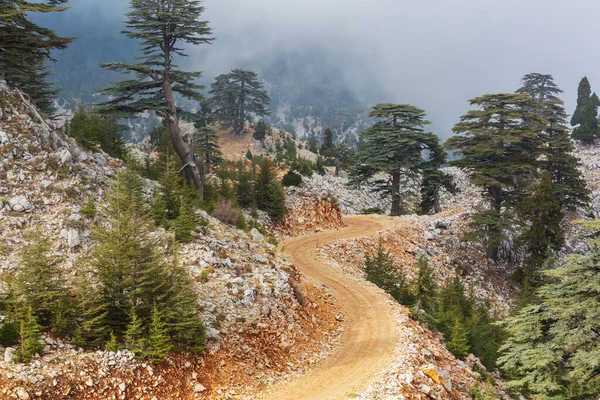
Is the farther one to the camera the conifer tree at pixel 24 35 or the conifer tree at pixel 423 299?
the conifer tree at pixel 423 299

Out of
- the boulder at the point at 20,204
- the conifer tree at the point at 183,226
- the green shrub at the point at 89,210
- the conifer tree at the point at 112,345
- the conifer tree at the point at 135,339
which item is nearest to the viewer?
the conifer tree at the point at 112,345

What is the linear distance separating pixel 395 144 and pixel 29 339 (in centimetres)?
3609

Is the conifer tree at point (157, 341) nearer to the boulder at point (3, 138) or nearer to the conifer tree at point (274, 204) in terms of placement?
the boulder at point (3, 138)

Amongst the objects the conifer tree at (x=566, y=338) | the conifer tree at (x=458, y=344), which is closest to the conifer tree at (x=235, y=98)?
the conifer tree at (x=458, y=344)

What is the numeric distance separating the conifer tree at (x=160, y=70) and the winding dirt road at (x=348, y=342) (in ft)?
34.7

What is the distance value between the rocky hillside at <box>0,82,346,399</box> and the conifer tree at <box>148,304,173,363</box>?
0.28 metres

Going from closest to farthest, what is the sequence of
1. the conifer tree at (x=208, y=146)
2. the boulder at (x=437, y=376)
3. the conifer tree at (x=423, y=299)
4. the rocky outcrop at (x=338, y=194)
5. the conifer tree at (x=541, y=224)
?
the boulder at (x=437, y=376)
the conifer tree at (x=423, y=299)
the conifer tree at (x=541, y=224)
the rocky outcrop at (x=338, y=194)
the conifer tree at (x=208, y=146)

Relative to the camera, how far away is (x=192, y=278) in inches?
556

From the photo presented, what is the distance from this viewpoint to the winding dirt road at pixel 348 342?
11.2 m

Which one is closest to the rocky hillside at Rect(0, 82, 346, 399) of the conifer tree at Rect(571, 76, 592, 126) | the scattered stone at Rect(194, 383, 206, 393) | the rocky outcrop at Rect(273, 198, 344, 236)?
the scattered stone at Rect(194, 383, 206, 393)

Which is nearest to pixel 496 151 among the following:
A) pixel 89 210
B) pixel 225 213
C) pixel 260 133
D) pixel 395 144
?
pixel 395 144

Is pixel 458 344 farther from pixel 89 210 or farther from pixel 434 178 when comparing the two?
pixel 434 178

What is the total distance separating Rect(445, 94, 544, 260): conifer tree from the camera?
3222cm

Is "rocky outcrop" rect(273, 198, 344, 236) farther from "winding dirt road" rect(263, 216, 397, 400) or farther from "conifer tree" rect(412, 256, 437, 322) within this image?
"conifer tree" rect(412, 256, 437, 322)
